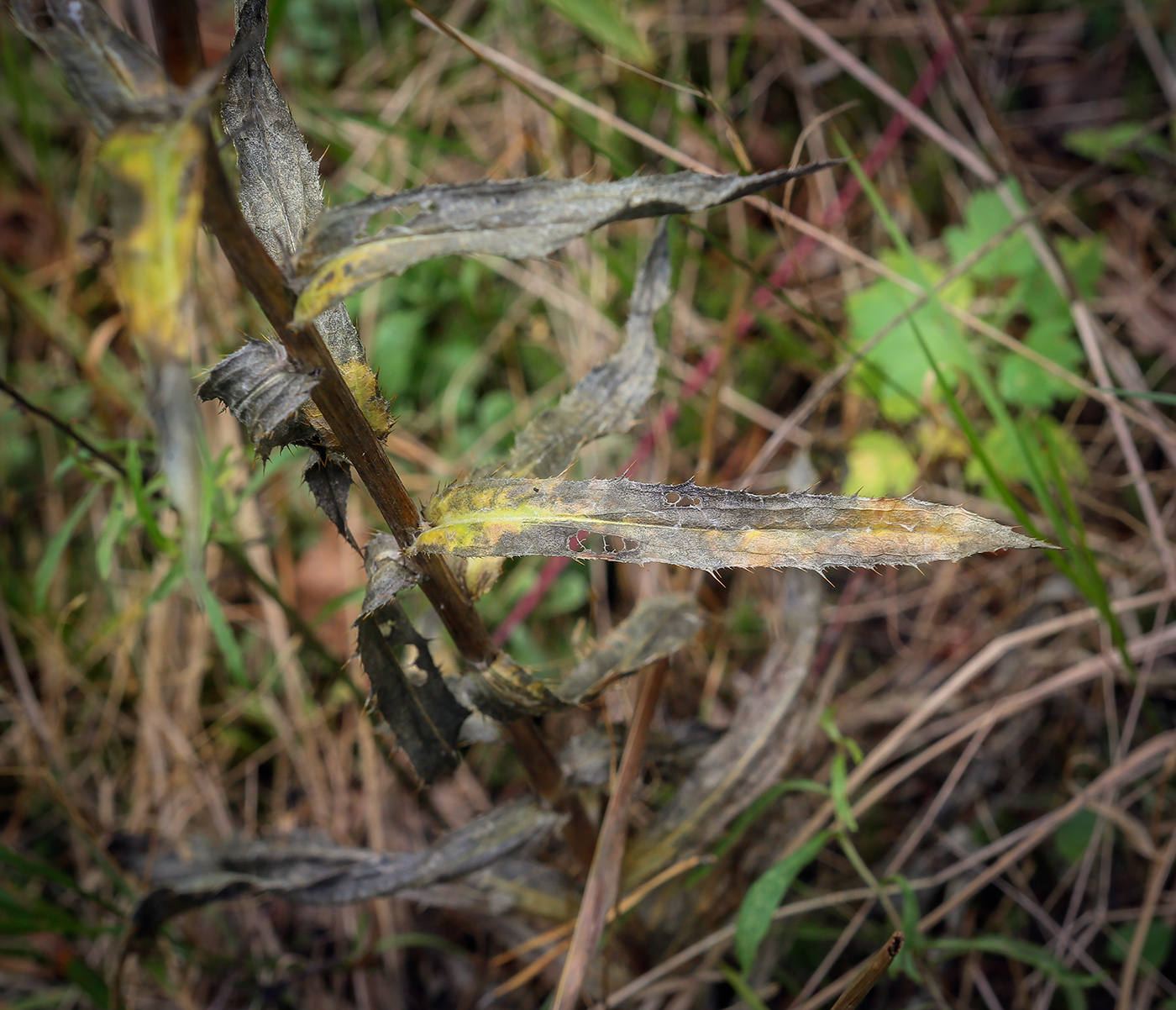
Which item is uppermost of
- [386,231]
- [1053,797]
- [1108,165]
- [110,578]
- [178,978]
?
[386,231]

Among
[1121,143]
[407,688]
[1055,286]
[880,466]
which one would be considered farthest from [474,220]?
[1121,143]

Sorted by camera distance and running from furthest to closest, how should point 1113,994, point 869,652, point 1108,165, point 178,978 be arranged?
point 1108,165, point 869,652, point 178,978, point 1113,994

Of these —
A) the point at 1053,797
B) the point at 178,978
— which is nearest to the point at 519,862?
the point at 178,978

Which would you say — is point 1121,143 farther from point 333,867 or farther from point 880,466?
point 333,867

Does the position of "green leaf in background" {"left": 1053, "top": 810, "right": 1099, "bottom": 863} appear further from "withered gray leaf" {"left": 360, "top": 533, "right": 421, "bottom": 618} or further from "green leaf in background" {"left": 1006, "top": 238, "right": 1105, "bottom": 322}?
"withered gray leaf" {"left": 360, "top": 533, "right": 421, "bottom": 618}

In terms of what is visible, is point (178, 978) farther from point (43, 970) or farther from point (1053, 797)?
point (1053, 797)

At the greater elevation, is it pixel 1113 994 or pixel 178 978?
pixel 178 978

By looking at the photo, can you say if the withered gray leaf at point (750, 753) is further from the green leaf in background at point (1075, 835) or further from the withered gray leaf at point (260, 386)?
the withered gray leaf at point (260, 386)
